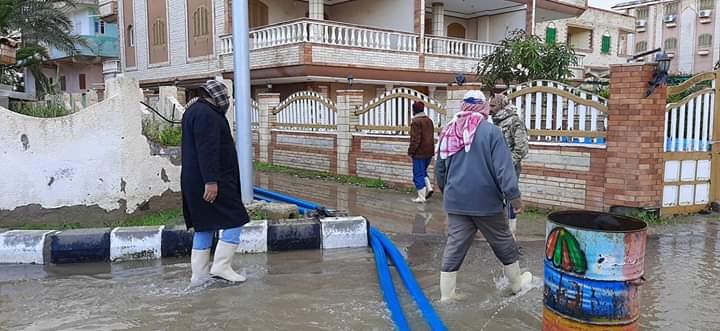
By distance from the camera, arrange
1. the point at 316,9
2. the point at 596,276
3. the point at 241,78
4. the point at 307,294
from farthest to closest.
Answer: the point at 316,9 < the point at 241,78 < the point at 307,294 < the point at 596,276

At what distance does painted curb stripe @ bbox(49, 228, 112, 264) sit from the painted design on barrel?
4338 mm

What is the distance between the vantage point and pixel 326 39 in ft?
54.9

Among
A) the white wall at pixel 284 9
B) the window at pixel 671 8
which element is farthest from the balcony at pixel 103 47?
the window at pixel 671 8

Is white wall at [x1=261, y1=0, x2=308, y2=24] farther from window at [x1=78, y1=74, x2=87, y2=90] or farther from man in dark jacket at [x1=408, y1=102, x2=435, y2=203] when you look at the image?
window at [x1=78, y1=74, x2=87, y2=90]

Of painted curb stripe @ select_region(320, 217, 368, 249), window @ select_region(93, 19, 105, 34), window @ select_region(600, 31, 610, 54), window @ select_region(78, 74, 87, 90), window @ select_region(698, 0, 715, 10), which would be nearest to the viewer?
painted curb stripe @ select_region(320, 217, 368, 249)

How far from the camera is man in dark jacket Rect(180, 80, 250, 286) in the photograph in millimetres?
4574

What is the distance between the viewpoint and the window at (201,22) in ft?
67.5

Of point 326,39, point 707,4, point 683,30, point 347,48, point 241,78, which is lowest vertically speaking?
point 241,78

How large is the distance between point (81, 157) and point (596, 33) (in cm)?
2795

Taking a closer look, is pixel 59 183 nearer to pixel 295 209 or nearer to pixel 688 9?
pixel 295 209

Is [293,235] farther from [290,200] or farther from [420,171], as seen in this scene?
[420,171]

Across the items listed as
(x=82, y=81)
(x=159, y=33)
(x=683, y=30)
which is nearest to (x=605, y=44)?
(x=683, y=30)

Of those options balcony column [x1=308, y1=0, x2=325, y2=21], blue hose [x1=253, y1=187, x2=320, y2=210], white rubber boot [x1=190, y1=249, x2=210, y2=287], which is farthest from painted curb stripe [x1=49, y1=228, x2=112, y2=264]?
balcony column [x1=308, y1=0, x2=325, y2=21]

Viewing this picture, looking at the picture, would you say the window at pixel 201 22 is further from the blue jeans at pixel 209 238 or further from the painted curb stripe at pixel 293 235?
the blue jeans at pixel 209 238
